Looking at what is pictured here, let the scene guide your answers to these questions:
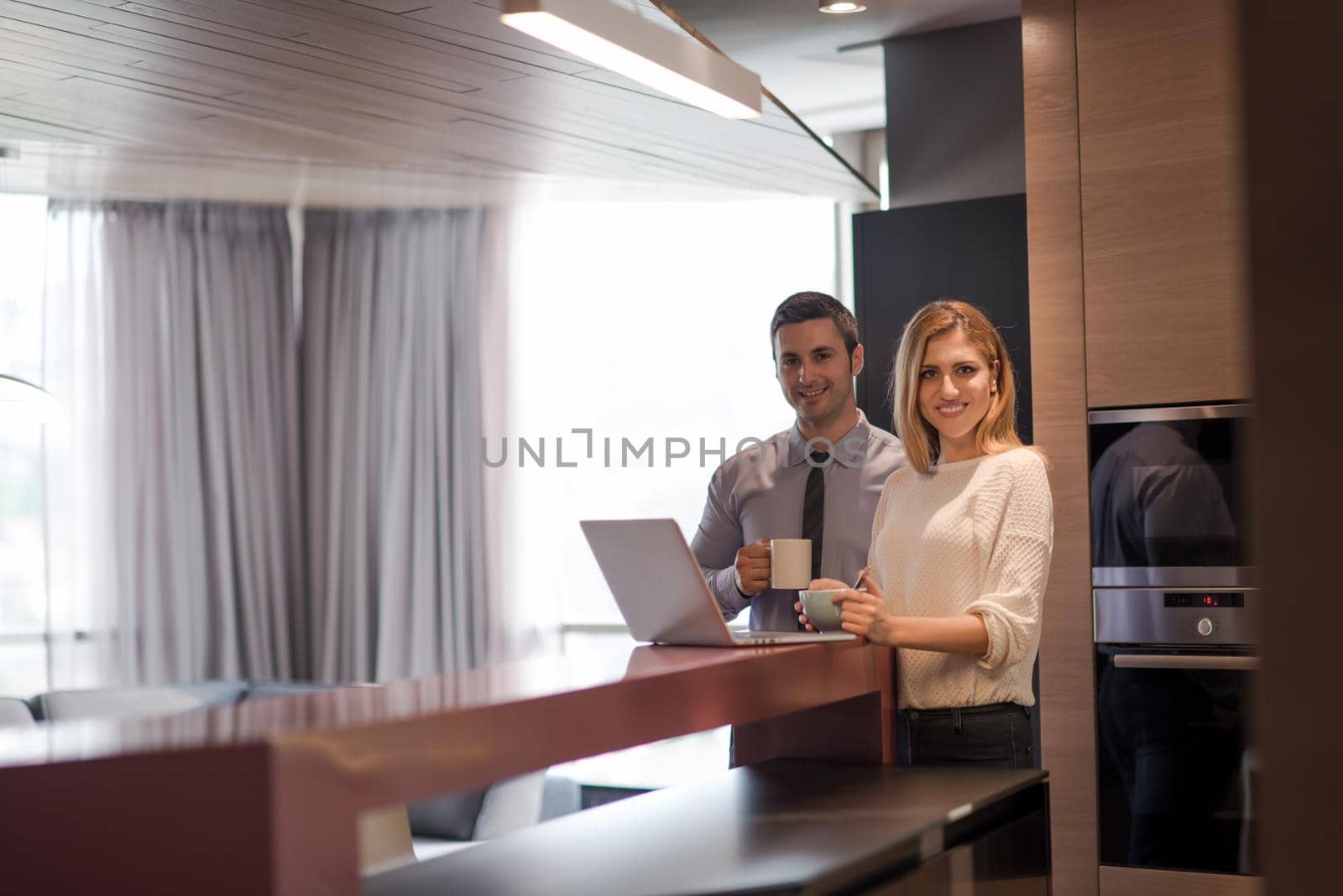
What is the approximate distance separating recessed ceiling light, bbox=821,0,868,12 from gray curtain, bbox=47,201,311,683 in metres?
2.85

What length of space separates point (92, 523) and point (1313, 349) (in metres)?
5.61

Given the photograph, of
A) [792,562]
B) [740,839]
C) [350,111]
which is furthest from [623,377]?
[740,839]

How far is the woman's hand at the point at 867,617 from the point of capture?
2031mm

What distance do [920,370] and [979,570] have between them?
0.39m

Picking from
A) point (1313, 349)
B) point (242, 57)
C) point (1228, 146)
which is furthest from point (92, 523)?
point (1313, 349)

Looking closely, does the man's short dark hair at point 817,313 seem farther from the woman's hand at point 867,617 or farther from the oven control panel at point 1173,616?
the woman's hand at point 867,617

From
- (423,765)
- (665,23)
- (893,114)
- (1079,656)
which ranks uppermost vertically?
(893,114)

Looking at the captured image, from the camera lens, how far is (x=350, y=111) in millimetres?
3514

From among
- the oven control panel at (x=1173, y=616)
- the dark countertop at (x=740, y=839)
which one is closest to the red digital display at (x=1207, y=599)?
the oven control panel at (x=1173, y=616)

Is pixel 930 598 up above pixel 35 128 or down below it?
below

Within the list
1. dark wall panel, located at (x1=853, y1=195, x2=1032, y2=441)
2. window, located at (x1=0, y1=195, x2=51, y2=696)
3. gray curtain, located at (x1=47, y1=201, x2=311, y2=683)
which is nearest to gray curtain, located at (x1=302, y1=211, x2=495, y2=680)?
gray curtain, located at (x1=47, y1=201, x2=311, y2=683)

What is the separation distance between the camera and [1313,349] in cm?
59

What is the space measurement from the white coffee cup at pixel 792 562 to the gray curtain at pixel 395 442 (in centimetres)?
346

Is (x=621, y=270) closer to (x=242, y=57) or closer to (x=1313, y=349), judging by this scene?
(x=242, y=57)
